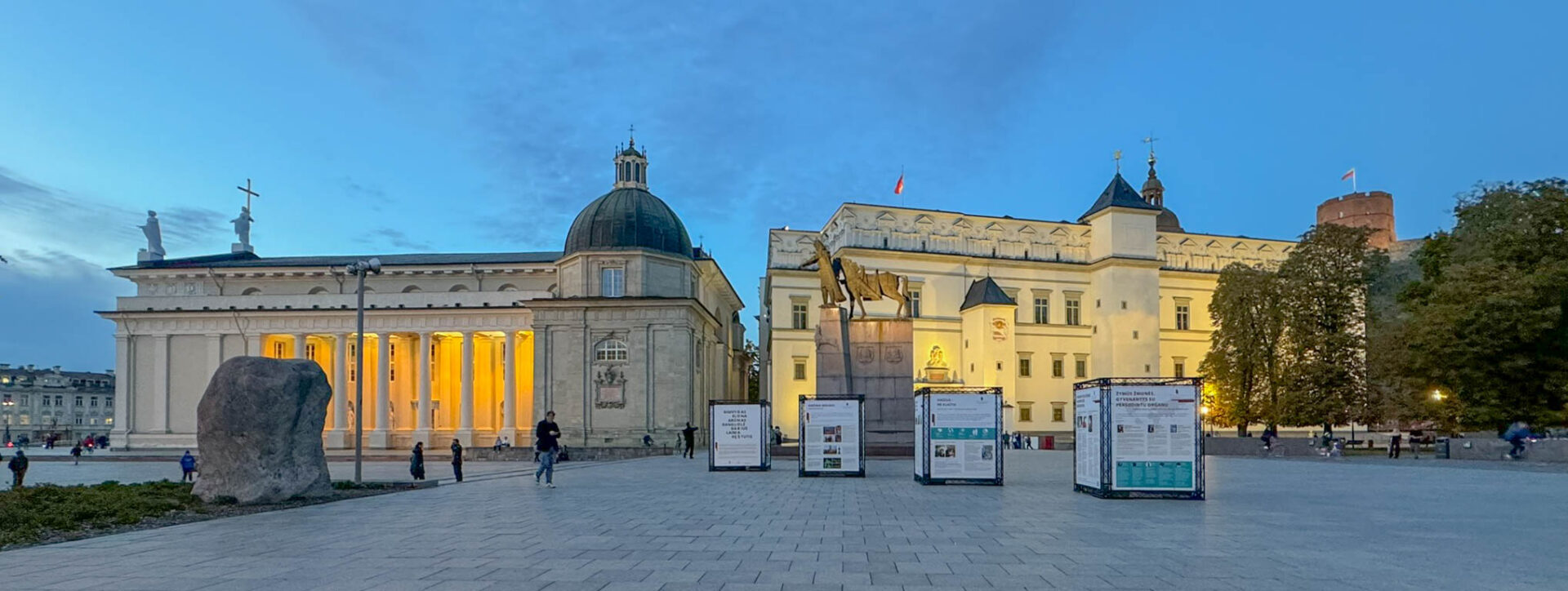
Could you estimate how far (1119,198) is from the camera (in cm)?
7050

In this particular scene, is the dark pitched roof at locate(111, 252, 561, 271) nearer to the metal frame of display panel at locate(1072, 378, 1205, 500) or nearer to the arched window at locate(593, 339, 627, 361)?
the arched window at locate(593, 339, 627, 361)

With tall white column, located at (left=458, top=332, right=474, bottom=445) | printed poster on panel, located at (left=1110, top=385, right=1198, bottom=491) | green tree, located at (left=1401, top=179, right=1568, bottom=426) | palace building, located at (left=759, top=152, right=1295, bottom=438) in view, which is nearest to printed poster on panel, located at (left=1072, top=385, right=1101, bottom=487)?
printed poster on panel, located at (left=1110, top=385, right=1198, bottom=491)

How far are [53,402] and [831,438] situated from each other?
176 meters

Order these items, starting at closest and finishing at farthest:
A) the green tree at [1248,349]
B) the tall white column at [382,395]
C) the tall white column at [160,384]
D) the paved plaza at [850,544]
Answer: the paved plaza at [850,544], the green tree at [1248,349], the tall white column at [382,395], the tall white column at [160,384]

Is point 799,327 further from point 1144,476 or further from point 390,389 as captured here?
point 1144,476

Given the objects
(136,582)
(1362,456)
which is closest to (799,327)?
(1362,456)

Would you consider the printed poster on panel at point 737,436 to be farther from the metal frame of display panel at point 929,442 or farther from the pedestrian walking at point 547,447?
the metal frame of display panel at point 929,442

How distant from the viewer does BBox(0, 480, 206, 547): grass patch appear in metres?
13.5

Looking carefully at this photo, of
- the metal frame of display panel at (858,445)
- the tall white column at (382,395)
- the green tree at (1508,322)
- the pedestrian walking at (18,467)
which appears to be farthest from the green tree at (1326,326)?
the tall white column at (382,395)

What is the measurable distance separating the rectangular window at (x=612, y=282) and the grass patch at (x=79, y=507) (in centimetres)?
4485

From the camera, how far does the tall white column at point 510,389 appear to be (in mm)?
67062

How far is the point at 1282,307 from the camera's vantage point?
2007 inches

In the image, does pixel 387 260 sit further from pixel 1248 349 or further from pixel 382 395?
pixel 1248 349

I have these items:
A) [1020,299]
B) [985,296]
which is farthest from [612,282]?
[1020,299]
